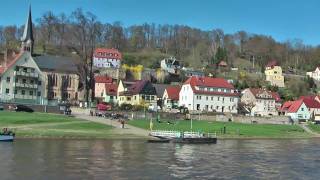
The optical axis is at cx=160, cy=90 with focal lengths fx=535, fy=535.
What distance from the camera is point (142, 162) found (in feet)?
159

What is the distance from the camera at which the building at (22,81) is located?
127562 mm

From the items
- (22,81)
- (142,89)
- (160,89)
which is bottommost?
(142,89)

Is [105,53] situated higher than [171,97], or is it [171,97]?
[105,53]

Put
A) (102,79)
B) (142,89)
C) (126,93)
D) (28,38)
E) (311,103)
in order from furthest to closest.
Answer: (102,79) → (311,103) → (28,38) → (126,93) → (142,89)

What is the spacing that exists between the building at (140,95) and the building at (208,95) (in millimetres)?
9264

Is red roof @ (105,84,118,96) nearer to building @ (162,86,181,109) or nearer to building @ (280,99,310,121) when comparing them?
building @ (162,86,181,109)

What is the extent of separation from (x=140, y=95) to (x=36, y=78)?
92.1ft

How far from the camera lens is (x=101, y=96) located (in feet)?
529

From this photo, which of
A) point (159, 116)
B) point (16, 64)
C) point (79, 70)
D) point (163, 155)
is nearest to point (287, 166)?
point (163, 155)

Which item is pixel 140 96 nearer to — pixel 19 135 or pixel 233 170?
pixel 19 135

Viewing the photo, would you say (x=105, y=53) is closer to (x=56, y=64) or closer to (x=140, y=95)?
(x=56, y=64)

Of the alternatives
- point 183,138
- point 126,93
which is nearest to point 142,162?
point 183,138

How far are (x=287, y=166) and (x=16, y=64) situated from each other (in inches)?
3673

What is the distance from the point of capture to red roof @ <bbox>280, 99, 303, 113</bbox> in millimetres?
160000
